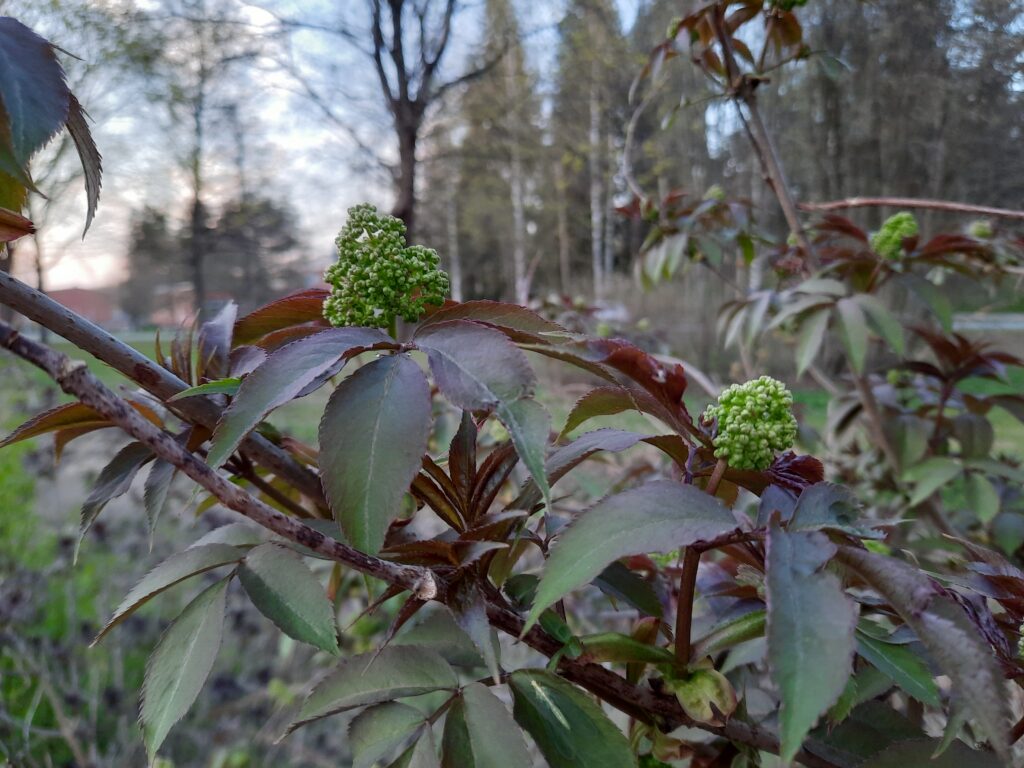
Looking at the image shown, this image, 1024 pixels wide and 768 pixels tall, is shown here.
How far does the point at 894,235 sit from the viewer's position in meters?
0.96

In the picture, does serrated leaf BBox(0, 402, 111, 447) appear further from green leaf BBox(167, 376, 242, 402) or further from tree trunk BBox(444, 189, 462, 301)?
tree trunk BBox(444, 189, 462, 301)

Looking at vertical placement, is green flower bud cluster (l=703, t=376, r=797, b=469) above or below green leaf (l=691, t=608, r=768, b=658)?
above

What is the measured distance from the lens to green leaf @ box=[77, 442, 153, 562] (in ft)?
1.18

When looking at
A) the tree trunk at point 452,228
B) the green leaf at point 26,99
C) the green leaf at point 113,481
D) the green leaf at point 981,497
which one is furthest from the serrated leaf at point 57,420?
the tree trunk at point 452,228

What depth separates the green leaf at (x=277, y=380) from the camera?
9.8 inches

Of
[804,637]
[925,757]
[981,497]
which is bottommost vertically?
[981,497]

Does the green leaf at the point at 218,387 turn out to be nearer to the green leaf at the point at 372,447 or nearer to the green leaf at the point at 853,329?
the green leaf at the point at 372,447

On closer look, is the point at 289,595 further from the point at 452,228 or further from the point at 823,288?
the point at 452,228

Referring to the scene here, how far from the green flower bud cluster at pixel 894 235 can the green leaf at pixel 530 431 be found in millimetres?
938

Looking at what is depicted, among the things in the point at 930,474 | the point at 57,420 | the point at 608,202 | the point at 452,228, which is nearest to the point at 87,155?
the point at 57,420

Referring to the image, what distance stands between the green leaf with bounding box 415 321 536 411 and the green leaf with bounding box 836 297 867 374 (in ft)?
2.17

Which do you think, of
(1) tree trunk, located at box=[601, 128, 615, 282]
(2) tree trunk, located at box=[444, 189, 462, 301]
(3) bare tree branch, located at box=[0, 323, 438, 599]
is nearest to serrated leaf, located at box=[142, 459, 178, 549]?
(3) bare tree branch, located at box=[0, 323, 438, 599]

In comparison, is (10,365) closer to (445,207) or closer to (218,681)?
(218,681)

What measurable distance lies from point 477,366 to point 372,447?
54mm
